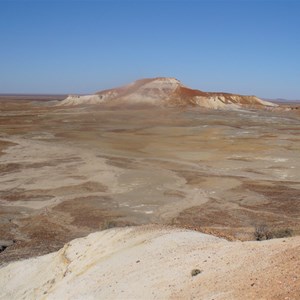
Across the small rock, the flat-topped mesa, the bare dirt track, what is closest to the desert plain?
the bare dirt track

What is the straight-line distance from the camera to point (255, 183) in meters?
27.7

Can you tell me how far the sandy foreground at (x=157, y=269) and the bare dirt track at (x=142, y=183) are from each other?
2.73 m

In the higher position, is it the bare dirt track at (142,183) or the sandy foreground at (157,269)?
the sandy foreground at (157,269)

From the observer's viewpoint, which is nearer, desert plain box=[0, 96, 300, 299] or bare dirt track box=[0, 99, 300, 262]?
desert plain box=[0, 96, 300, 299]

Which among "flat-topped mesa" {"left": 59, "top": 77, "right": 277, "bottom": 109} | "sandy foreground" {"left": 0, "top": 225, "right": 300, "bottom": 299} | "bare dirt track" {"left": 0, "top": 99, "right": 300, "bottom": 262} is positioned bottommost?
"bare dirt track" {"left": 0, "top": 99, "right": 300, "bottom": 262}

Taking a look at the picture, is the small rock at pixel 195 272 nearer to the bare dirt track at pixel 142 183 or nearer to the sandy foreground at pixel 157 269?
the sandy foreground at pixel 157 269

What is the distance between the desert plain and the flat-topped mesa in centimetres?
4279

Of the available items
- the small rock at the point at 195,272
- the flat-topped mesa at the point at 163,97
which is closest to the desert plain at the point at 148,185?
the small rock at the point at 195,272

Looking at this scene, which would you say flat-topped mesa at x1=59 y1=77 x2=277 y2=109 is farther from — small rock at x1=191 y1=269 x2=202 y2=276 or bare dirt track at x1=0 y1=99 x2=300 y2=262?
small rock at x1=191 y1=269 x2=202 y2=276

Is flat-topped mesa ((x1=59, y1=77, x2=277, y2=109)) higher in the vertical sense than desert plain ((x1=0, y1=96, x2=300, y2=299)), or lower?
A: higher

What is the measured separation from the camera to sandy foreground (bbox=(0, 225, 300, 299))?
7164mm

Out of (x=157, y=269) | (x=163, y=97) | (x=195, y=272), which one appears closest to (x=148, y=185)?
(x=157, y=269)

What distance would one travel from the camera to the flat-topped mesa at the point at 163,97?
319 ft

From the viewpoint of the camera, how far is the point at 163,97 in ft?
324
